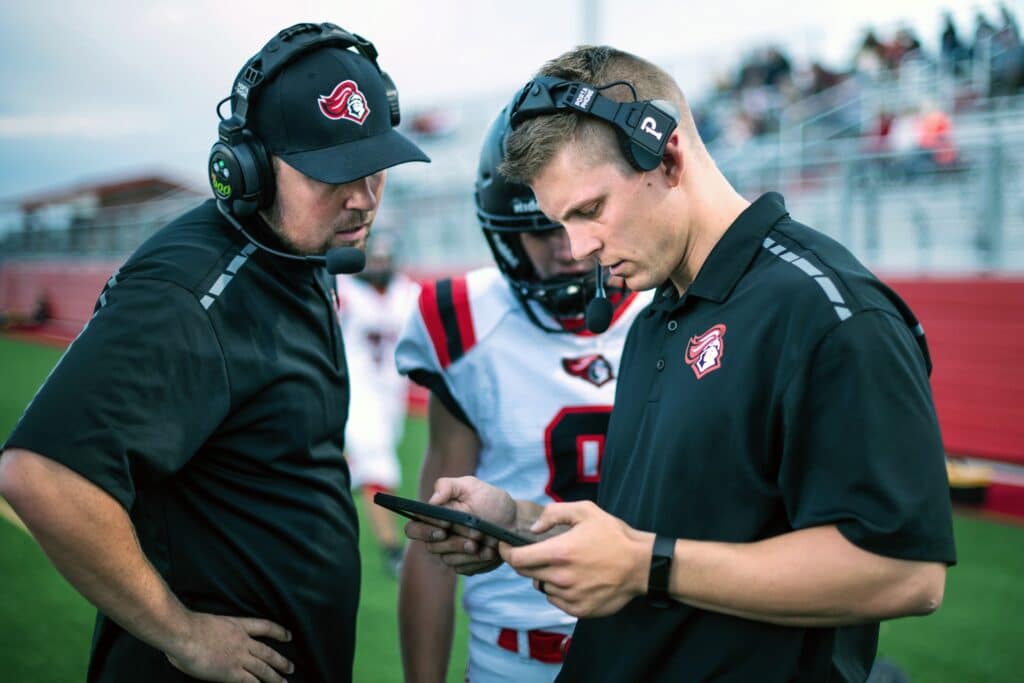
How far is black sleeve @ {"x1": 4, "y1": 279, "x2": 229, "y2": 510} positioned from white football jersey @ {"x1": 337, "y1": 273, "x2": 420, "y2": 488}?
387cm

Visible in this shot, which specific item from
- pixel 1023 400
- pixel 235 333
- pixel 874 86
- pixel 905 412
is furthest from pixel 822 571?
pixel 874 86

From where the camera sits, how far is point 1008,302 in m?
6.20

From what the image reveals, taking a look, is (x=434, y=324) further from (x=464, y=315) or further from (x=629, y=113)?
(x=629, y=113)

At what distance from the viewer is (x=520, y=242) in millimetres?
2217

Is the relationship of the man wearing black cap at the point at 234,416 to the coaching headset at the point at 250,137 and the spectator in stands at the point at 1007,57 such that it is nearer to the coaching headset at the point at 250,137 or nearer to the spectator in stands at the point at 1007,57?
the coaching headset at the point at 250,137

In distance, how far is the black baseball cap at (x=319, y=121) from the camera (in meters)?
1.89

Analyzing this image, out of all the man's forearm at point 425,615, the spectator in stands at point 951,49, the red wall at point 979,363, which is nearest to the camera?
the man's forearm at point 425,615

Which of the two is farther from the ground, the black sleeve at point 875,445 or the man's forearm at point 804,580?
the black sleeve at point 875,445

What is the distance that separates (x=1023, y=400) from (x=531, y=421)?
16.9 ft

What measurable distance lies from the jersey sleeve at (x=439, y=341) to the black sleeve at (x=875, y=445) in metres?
1.13

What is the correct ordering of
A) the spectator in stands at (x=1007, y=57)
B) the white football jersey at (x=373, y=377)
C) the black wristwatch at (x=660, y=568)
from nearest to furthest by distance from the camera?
the black wristwatch at (x=660, y=568) → the white football jersey at (x=373, y=377) → the spectator in stands at (x=1007, y=57)

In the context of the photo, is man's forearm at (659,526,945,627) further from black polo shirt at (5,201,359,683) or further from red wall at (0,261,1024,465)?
red wall at (0,261,1024,465)

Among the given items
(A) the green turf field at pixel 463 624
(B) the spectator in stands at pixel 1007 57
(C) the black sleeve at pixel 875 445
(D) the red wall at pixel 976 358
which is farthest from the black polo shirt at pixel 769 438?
(B) the spectator in stands at pixel 1007 57

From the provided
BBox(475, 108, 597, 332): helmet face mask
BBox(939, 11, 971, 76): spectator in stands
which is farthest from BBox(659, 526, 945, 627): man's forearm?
BBox(939, 11, 971, 76): spectator in stands
